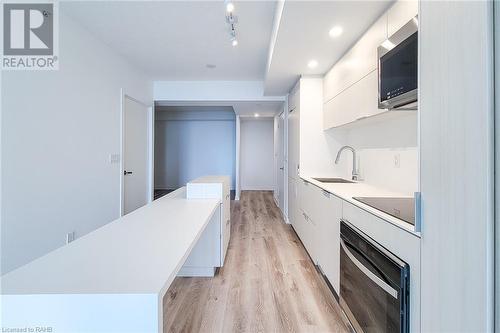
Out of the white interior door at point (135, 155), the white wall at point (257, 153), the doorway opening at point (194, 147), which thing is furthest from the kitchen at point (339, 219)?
the white wall at point (257, 153)

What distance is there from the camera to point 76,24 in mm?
2590

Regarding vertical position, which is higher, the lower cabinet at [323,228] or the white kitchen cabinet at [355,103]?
the white kitchen cabinet at [355,103]

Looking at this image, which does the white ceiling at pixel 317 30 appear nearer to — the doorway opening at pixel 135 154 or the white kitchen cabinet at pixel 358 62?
the white kitchen cabinet at pixel 358 62

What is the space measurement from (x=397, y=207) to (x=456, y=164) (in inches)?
27.0

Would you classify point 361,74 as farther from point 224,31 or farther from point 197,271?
point 197,271

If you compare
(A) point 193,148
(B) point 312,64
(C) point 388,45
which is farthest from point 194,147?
(C) point 388,45

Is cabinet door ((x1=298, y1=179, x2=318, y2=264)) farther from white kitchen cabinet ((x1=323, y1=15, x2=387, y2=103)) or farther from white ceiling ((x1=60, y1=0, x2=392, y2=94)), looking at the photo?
white ceiling ((x1=60, y1=0, x2=392, y2=94))

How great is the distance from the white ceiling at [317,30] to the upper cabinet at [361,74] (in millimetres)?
81

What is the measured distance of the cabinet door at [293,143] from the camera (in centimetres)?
348

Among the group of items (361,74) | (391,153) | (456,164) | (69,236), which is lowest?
(69,236)

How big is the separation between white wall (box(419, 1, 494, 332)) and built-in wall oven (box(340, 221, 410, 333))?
114mm

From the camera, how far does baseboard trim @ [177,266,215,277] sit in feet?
7.50

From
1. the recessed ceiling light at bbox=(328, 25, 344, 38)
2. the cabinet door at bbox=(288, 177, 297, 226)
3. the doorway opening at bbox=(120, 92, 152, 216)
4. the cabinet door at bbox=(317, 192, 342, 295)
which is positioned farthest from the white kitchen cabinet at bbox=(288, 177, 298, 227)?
the doorway opening at bbox=(120, 92, 152, 216)

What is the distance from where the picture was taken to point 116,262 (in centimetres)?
86
